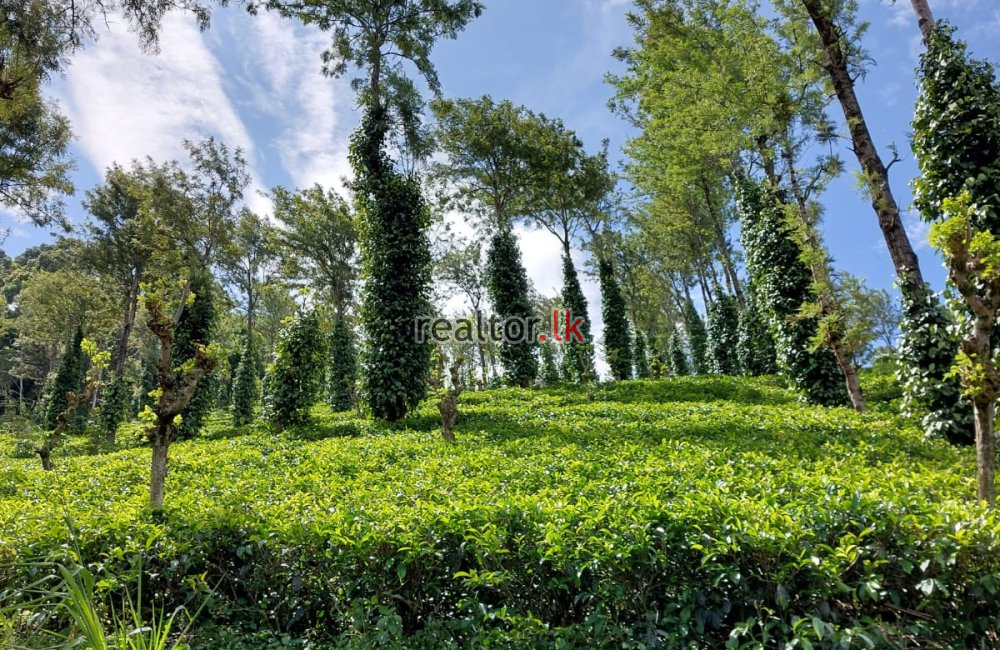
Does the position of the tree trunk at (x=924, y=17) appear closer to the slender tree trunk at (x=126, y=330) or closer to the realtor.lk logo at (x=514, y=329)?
the realtor.lk logo at (x=514, y=329)

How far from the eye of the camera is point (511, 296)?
20812mm

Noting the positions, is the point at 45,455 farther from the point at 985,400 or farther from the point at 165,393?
the point at 985,400

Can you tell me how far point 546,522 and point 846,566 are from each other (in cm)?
189

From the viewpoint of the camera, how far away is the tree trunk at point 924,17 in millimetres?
7617

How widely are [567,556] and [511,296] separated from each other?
17978mm

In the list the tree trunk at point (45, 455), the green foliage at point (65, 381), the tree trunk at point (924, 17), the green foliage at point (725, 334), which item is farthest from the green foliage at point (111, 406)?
the green foliage at point (725, 334)

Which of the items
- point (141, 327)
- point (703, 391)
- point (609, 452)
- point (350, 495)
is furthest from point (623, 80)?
point (141, 327)

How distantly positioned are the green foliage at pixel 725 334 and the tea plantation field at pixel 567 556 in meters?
20.6

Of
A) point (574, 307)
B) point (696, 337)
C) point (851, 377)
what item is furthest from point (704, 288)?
point (851, 377)

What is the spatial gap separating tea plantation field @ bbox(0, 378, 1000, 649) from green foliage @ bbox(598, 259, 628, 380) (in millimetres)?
17064

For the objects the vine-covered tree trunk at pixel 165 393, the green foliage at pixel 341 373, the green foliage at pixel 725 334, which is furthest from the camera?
the green foliage at pixel 725 334

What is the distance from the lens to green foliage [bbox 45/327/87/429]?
23922mm

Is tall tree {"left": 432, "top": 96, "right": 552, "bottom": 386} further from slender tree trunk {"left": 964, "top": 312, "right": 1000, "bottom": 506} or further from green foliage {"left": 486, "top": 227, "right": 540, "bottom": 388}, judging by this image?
slender tree trunk {"left": 964, "top": 312, "right": 1000, "bottom": 506}

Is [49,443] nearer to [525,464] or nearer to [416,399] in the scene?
Result: [416,399]
